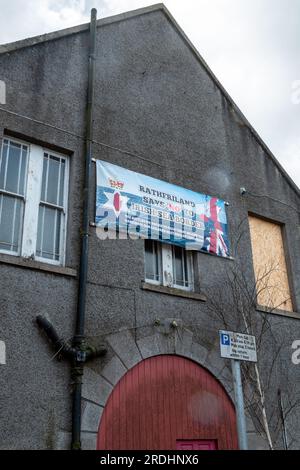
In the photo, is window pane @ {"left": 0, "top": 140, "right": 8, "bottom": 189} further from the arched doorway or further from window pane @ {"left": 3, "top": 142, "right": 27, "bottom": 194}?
the arched doorway

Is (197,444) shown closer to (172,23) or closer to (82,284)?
(82,284)

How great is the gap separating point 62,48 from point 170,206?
12.5 feet

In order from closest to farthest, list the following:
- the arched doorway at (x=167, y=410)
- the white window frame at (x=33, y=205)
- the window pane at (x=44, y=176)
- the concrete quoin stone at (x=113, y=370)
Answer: the arched doorway at (x=167, y=410), the concrete quoin stone at (x=113, y=370), the white window frame at (x=33, y=205), the window pane at (x=44, y=176)

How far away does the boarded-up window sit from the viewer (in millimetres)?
11570

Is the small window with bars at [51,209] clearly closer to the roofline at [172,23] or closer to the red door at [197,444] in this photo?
the roofline at [172,23]

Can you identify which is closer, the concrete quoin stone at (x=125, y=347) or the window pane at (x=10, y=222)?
the window pane at (x=10, y=222)

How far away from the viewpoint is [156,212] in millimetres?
10102

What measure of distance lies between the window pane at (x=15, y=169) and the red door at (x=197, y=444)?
→ 507cm

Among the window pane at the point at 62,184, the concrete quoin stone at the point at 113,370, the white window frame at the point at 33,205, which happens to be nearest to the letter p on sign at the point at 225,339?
the concrete quoin stone at the point at 113,370

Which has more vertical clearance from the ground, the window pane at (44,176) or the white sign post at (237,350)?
the window pane at (44,176)

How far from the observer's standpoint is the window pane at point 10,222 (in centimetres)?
824

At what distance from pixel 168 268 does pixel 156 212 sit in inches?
44.8
